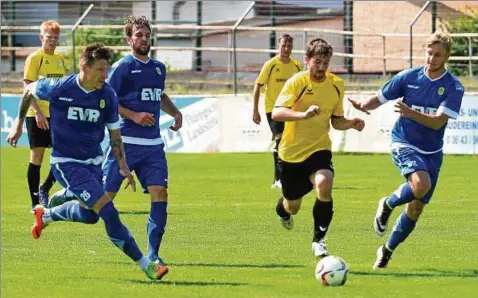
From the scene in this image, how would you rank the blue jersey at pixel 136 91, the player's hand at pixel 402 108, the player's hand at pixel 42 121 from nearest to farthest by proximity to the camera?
the player's hand at pixel 402 108, the blue jersey at pixel 136 91, the player's hand at pixel 42 121

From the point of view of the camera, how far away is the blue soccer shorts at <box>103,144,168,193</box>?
1153 cm

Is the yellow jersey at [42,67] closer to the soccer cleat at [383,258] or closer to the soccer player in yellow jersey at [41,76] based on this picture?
the soccer player in yellow jersey at [41,76]

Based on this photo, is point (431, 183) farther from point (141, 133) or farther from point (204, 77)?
point (204, 77)

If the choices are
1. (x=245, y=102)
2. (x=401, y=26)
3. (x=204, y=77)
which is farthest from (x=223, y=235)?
(x=401, y=26)

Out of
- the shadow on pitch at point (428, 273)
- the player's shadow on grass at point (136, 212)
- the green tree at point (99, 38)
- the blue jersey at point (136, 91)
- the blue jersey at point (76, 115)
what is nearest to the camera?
the blue jersey at point (76, 115)

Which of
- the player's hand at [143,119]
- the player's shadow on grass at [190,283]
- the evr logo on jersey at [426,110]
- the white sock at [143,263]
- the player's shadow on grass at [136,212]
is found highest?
the evr logo on jersey at [426,110]

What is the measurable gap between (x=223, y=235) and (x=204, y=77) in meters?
18.7

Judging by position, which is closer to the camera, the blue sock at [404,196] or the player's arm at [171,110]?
the blue sock at [404,196]

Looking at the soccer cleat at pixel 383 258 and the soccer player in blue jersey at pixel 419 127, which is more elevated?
the soccer player in blue jersey at pixel 419 127

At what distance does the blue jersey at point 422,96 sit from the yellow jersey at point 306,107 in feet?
1.44

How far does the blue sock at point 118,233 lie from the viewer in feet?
34.0

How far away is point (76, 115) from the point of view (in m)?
10.8

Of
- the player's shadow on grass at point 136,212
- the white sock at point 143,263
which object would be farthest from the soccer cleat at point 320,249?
the player's shadow on grass at point 136,212

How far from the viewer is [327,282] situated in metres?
10.3
